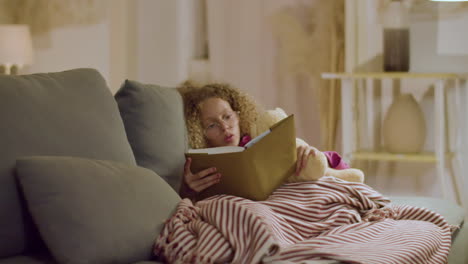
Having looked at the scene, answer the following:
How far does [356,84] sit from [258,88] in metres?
0.76

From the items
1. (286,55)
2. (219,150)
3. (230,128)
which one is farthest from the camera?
(286,55)

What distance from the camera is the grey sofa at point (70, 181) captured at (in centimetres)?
136

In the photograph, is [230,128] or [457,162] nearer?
[230,128]

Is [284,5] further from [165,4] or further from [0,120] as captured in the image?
[0,120]

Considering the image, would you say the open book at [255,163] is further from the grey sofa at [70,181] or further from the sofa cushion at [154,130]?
the grey sofa at [70,181]

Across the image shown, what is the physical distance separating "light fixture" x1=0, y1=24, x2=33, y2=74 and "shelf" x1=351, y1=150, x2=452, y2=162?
2.08 meters

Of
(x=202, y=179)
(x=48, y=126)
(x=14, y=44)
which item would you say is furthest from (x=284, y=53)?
(x=48, y=126)

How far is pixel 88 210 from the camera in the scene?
1371mm

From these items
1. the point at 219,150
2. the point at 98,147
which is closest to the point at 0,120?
the point at 98,147

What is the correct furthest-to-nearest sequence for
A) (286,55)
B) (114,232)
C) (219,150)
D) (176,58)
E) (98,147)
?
1. (176,58)
2. (286,55)
3. (219,150)
4. (98,147)
5. (114,232)

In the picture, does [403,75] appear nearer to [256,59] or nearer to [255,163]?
[256,59]

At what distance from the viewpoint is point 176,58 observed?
3.98 m

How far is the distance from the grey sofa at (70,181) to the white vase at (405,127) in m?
1.36

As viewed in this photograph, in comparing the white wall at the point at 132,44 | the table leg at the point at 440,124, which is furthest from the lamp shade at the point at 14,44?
the table leg at the point at 440,124
